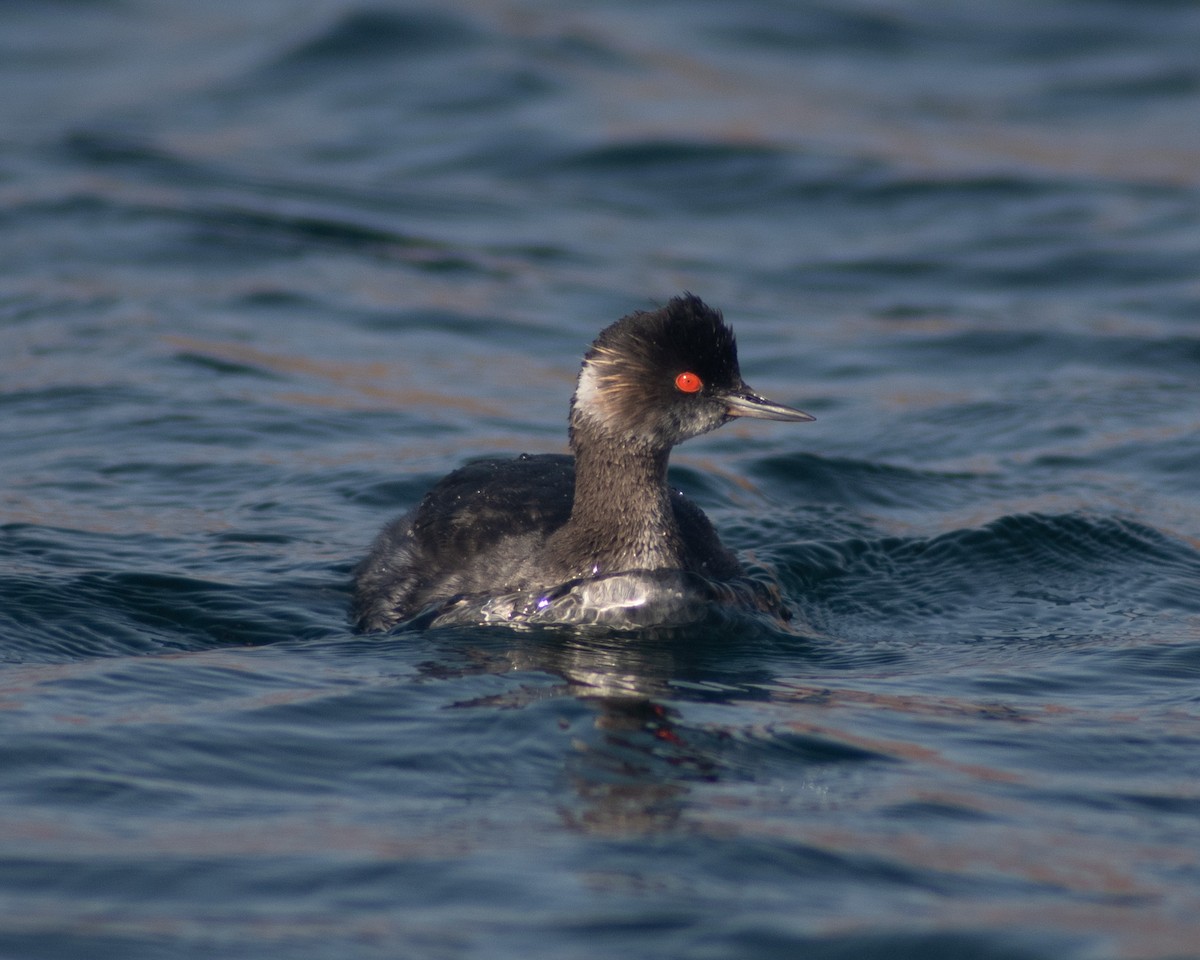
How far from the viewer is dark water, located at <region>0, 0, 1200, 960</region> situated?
6.10 meters

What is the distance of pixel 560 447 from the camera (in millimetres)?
12742

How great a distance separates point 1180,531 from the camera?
35.9 feet

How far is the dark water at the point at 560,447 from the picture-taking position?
6.10 m

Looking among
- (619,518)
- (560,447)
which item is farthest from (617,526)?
(560,447)

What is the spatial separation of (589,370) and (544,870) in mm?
3385

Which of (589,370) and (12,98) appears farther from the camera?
(12,98)

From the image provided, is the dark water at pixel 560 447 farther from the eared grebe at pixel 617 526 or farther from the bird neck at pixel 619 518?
the bird neck at pixel 619 518

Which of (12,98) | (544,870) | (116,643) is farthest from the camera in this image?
(12,98)

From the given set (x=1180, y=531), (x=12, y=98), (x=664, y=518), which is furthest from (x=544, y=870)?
(x=12, y=98)

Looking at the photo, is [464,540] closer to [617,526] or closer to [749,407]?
[617,526]

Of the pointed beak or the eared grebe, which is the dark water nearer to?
the eared grebe

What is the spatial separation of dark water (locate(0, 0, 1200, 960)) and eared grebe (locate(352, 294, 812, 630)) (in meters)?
0.22

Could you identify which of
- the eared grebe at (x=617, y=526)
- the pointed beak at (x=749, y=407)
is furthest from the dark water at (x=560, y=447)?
the pointed beak at (x=749, y=407)

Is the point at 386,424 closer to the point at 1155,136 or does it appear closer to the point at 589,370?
the point at 589,370
